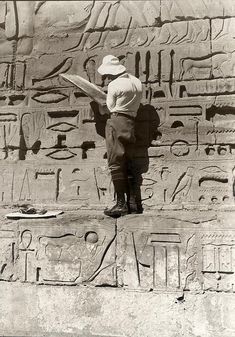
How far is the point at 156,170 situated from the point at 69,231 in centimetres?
131

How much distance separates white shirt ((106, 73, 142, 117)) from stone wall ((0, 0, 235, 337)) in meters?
0.42

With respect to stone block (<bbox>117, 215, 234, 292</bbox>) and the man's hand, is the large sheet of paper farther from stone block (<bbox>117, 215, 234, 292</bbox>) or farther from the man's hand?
stone block (<bbox>117, 215, 234, 292</bbox>)

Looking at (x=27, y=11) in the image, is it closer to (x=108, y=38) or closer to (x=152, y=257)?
(x=108, y=38)

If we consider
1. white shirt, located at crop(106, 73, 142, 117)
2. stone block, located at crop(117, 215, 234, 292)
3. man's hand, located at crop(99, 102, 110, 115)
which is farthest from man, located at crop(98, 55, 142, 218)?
stone block, located at crop(117, 215, 234, 292)

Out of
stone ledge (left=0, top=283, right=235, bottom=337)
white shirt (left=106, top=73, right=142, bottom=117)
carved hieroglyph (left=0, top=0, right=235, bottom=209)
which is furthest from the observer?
carved hieroglyph (left=0, top=0, right=235, bottom=209)

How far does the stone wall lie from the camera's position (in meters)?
5.25

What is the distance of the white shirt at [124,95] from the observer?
225 inches

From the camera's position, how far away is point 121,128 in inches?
226

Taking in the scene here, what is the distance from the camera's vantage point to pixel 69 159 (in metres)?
6.32

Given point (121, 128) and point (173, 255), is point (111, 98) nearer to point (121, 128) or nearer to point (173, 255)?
point (121, 128)

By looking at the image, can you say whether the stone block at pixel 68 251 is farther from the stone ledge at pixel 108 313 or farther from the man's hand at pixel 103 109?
the man's hand at pixel 103 109

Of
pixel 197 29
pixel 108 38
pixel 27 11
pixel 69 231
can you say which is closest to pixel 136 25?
pixel 108 38

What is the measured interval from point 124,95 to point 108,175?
1034 millimetres

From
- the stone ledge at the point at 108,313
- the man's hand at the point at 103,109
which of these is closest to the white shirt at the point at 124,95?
the man's hand at the point at 103,109
